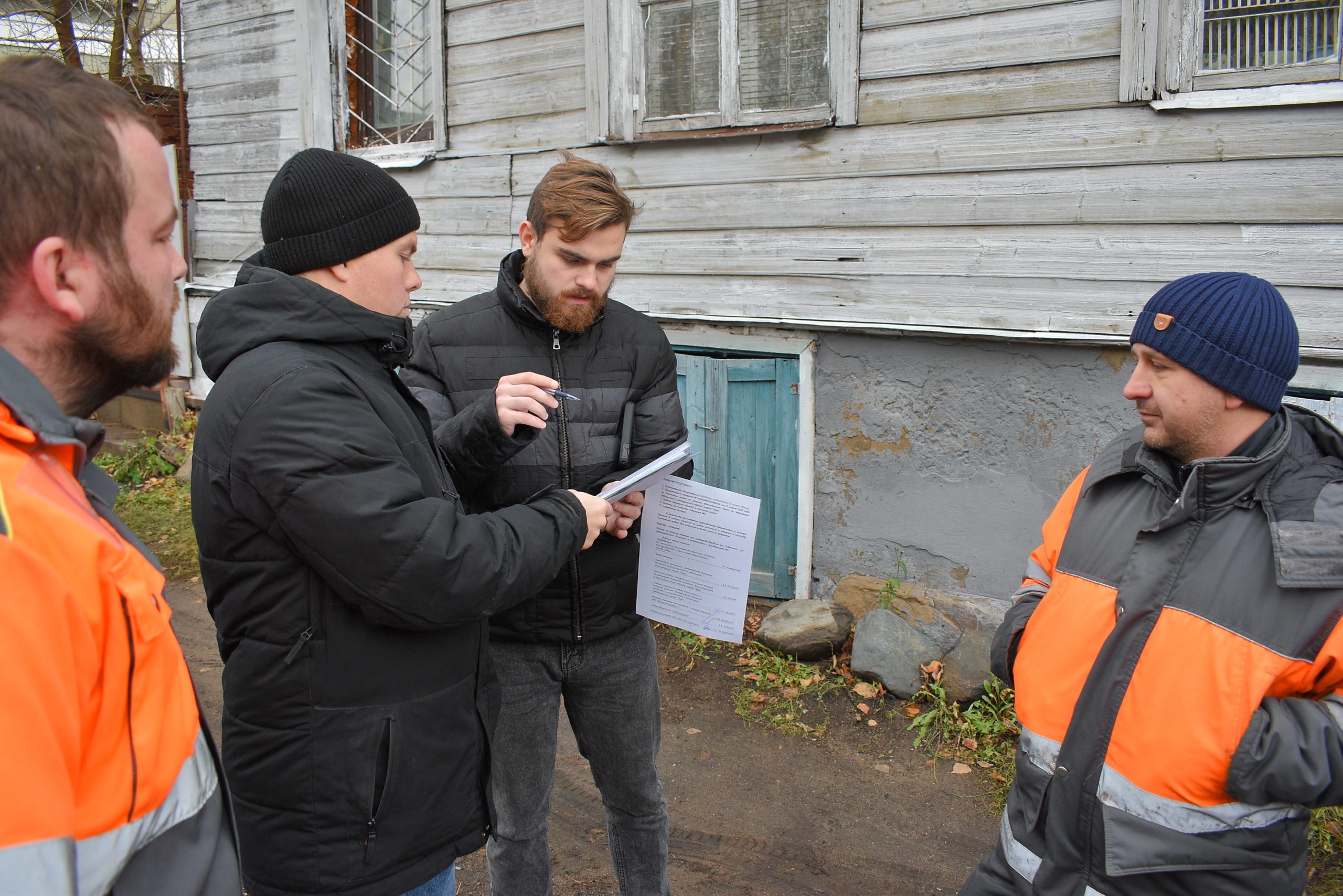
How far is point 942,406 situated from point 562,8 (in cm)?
338

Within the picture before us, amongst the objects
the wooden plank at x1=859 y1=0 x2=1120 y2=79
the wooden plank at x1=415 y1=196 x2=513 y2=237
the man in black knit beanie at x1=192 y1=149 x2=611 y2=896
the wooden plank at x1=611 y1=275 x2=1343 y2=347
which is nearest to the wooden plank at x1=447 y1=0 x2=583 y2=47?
the wooden plank at x1=415 y1=196 x2=513 y2=237

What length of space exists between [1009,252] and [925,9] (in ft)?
4.17

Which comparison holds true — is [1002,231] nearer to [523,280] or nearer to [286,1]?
[523,280]

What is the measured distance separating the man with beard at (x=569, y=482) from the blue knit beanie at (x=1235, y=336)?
52.4 inches

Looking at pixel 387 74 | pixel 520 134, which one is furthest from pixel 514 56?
pixel 387 74

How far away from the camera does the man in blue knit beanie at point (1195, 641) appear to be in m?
1.58

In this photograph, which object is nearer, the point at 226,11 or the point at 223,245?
the point at 226,11

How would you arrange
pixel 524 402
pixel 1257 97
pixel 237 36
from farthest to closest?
pixel 237 36 → pixel 1257 97 → pixel 524 402

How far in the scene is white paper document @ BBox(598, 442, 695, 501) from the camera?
205 centimetres

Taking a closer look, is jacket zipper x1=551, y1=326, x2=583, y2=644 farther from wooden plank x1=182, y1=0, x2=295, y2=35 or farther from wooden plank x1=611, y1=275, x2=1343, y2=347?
wooden plank x1=182, y1=0, x2=295, y2=35

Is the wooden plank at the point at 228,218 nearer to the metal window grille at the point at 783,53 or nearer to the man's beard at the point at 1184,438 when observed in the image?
the metal window grille at the point at 783,53

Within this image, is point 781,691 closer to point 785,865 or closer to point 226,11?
point 785,865

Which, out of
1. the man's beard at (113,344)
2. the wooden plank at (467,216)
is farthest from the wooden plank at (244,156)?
the man's beard at (113,344)

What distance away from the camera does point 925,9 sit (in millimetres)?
4227
